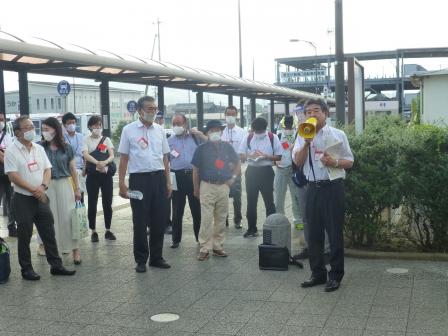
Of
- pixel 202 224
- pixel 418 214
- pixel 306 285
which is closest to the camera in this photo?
pixel 306 285

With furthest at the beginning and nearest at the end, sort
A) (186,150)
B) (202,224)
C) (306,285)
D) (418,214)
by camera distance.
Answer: (186,150) < (202,224) < (418,214) < (306,285)

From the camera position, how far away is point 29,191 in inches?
250

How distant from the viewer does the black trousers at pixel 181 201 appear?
816 cm

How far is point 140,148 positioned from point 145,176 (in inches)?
12.8

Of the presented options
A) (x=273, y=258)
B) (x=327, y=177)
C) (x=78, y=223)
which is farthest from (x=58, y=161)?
(x=327, y=177)

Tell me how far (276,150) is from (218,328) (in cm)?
431

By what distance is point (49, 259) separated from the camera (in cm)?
668

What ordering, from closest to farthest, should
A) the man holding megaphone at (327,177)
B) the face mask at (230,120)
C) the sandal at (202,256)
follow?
the man holding megaphone at (327,177)
the sandal at (202,256)
the face mask at (230,120)

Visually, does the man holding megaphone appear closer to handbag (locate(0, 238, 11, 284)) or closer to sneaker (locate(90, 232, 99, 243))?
handbag (locate(0, 238, 11, 284))

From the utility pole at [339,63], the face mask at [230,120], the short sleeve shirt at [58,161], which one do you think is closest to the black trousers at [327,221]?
the short sleeve shirt at [58,161]

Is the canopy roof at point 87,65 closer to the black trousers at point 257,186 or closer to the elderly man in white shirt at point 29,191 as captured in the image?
the elderly man in white shirt at point 29,191

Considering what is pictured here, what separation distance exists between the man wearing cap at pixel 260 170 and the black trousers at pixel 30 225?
3.03m

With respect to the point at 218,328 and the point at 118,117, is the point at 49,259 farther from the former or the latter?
the point at 118,117

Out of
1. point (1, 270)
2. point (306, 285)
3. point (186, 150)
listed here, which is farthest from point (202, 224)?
point (1, 270)
